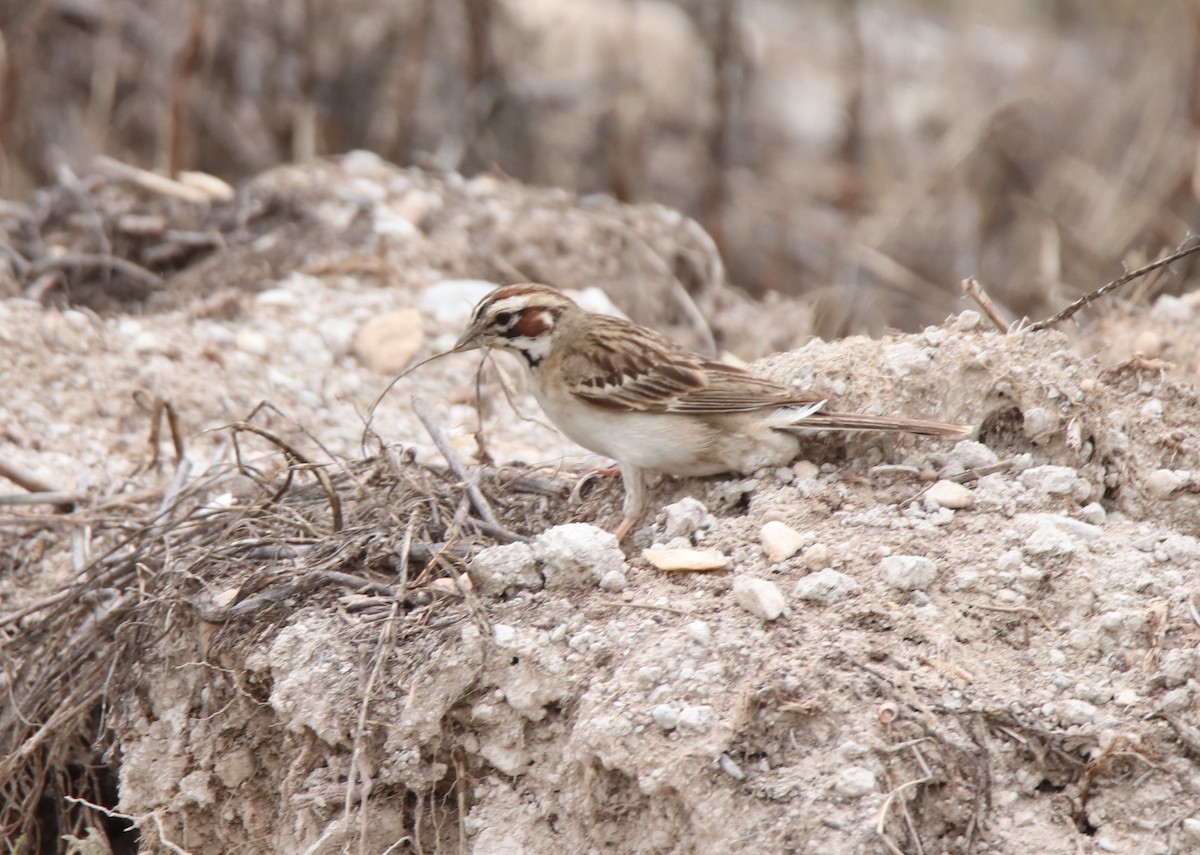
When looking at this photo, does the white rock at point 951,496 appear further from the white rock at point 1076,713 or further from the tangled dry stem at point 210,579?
the tangled dry stem at point 210,579

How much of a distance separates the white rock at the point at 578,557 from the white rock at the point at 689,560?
0.29 feet

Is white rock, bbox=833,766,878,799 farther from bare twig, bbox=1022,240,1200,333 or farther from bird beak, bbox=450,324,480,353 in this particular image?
bird beak, bbox=450,324,480,353

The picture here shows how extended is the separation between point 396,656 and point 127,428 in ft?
8.16

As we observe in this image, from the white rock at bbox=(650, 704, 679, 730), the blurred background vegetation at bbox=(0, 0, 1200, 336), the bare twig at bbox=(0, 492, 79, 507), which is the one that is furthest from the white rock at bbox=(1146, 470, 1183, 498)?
the blurred background vegetation at bbox=(0, 0, 1200, 336)

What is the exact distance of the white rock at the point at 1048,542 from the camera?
3791 millimetres

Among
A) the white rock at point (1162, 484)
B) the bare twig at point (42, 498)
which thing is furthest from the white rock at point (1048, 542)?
the bare twig at point (42, 498)

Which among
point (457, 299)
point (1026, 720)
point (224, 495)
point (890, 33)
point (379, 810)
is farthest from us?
point (890, 33)

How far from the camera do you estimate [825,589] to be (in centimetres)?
371

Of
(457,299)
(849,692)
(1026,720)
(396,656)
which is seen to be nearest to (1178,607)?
(1026,720)

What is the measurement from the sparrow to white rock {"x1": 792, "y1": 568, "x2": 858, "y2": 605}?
0.61m

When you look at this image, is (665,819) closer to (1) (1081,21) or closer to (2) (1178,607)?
(2) (1178,607)

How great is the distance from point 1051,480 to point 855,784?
3.91 ft

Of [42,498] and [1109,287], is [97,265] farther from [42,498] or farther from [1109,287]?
[1109,287]

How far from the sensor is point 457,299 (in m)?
6.73
